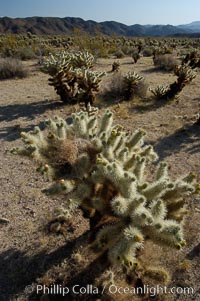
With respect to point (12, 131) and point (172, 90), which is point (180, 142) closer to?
point (172, 90)

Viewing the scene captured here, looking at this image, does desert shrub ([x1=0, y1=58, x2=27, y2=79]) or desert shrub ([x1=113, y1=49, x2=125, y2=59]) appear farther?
desert shrub ([x1=113, y1=49, x2=125, y2=59])

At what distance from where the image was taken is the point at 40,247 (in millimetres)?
3980

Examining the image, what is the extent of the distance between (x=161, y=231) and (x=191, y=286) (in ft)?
3.42

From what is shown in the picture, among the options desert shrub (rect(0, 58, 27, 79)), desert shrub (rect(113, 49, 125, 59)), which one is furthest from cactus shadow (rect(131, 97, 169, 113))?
desert shrub (rect(113, 49, 125, 59))

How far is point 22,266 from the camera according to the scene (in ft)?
12.2

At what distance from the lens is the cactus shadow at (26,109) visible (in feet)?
26.1

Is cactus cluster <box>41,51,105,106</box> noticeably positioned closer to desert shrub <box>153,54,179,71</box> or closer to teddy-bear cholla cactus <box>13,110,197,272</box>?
teddy-bear cholla cactus <box>13,110,197,272</box>

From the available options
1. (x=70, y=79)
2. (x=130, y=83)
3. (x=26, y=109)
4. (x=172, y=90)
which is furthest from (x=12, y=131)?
(x=172, y=90)

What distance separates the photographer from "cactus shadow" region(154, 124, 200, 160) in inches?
245

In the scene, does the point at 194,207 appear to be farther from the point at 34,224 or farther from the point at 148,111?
the point at 148,111

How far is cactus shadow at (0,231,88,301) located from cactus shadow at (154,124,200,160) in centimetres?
289

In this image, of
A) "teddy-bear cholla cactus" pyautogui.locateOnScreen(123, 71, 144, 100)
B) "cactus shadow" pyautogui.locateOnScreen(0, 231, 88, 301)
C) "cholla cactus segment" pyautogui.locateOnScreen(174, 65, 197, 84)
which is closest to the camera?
"cactus shadow" pyautogui.locateOnScreen(0, 231, 88, 301)

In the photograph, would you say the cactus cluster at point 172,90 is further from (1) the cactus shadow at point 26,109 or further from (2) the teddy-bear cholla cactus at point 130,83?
(1) the cactus shadow at point 26,109

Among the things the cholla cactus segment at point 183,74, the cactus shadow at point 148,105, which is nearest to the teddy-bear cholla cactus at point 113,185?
the cactus shadow at point 148,105
